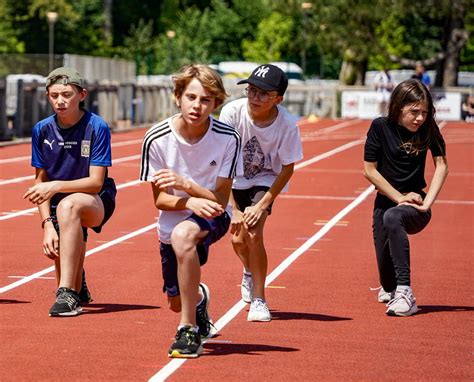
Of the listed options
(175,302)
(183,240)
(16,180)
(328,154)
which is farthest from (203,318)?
(328,154)

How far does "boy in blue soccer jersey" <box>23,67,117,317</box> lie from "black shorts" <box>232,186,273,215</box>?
904 mm

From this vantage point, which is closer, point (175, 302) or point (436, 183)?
point (175, 302)

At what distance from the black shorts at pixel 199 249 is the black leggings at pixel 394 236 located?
212 centimetres

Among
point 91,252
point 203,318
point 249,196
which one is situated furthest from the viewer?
point 91,252

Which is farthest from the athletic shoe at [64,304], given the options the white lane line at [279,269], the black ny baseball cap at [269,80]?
the black ny baseball cap at [269,80]

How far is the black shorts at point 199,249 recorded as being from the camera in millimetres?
7941

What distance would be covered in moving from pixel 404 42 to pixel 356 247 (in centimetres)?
6889

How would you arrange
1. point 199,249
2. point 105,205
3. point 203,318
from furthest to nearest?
point 105,205 < point 203,318 < point 199,249

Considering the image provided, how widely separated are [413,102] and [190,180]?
2672mm

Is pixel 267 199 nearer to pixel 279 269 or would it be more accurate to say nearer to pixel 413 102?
pixel 413 102

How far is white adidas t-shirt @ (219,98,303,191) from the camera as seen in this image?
9.34 metres

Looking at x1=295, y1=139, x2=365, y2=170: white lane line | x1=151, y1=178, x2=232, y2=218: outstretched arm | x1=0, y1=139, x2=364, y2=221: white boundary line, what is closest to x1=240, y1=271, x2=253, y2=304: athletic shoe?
x1=151, y1=178, x2=232, y2=218: outstretched arm

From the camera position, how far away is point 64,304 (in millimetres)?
9188

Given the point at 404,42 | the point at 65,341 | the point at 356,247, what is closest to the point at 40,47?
the point at 404,42
